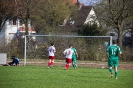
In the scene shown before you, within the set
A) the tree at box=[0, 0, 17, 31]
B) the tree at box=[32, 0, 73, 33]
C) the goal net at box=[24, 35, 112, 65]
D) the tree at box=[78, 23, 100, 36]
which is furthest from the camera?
the tree at box=[32, 0, 73, 33]

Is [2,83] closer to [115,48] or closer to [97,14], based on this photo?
[115,48]

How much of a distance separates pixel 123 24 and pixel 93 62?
15.1m

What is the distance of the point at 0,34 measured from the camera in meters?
81.0

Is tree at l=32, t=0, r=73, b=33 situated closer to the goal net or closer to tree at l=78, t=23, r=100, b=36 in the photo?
tree at l=78, t=23, r=100, b=36

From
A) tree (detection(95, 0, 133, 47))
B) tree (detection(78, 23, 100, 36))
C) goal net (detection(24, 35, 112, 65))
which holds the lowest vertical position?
goal net (detection(24, 35, 112, 65))

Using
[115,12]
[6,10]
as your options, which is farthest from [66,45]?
[6,10]

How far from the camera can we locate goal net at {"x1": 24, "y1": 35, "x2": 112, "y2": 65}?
3778cm

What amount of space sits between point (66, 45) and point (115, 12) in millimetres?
11901

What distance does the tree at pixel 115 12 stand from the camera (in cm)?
4978

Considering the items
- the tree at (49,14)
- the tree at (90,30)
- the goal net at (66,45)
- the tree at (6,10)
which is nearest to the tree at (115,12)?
the tree at (90,30)

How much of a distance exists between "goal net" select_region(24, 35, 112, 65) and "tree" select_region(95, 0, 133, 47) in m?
10.4

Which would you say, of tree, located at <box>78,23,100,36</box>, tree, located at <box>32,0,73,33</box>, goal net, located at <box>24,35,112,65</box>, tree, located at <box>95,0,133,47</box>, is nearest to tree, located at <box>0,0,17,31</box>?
tree, located at <box>32,0,73,33</box>

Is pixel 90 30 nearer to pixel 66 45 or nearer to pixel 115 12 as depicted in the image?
pixel 115 12

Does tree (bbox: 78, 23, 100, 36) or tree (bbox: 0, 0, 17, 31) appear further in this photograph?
tree (bbox: 78, 23, 100, 36)
